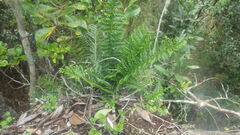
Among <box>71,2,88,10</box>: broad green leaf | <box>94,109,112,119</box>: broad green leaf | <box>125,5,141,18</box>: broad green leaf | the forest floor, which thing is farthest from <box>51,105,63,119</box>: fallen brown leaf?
<box>125,5,141,18</box>: broad green leaf

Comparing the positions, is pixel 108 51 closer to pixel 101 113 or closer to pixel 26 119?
pixel 101 113

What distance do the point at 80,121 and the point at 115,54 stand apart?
Answer: 0.37 meters

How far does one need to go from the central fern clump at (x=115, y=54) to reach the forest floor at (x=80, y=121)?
0.11 metres

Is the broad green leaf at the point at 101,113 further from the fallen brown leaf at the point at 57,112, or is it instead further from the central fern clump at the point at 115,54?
the fallen brown leaf at the point at 57,112

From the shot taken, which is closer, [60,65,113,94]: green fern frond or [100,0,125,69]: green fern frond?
[60,65,113,94]: green fern frond

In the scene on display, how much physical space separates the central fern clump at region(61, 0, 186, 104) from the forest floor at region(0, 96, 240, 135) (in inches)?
4.3

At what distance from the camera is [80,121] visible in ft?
3.23

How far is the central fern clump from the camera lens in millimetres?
908

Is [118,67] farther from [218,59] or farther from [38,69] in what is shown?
[218,59]

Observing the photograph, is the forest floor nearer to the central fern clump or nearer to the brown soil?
the central fern clump

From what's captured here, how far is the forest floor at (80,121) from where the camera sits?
972 millimetres

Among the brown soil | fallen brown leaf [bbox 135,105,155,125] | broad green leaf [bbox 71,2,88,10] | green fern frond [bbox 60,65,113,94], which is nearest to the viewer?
green fern frond [bbox 60,65,113,94]

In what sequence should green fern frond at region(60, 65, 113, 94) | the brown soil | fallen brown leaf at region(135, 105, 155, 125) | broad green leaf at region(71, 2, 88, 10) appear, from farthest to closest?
the brown soil
fallen brown leaf at region(135, 105, 155, 125)
broad green leaf at region(71, 2, 88, 10)
green fern frond at region(60, 65, 113, 94)

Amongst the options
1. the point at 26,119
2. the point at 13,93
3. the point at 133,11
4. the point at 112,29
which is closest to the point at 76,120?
the point at 26,119
